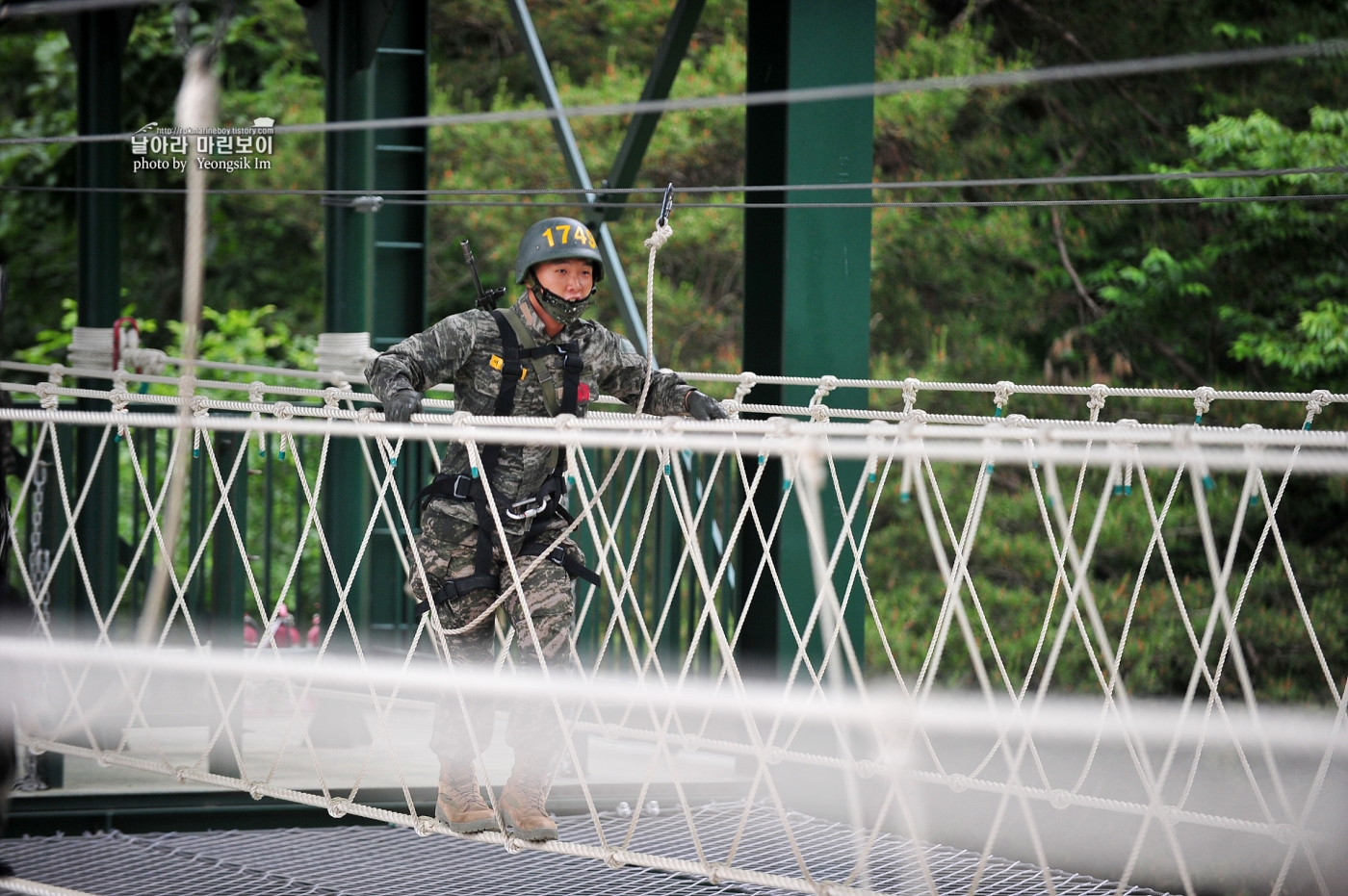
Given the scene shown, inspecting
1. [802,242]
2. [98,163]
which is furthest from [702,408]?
[98,163]

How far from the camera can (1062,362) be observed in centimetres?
1096

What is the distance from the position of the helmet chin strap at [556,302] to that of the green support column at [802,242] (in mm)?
1083

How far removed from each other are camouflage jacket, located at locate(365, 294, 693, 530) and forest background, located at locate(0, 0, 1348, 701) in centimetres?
671

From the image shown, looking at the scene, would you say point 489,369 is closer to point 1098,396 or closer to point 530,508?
point 530,508

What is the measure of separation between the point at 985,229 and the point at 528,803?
839cm

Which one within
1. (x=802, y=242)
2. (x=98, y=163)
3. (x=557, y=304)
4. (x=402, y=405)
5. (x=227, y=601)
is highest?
(x=98, y=163)

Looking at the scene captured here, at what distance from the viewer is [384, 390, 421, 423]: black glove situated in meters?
3.12

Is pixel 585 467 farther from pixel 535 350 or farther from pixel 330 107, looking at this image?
pixel 330 107

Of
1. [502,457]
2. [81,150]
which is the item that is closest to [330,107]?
[81,150]

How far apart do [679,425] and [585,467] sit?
1007 mm

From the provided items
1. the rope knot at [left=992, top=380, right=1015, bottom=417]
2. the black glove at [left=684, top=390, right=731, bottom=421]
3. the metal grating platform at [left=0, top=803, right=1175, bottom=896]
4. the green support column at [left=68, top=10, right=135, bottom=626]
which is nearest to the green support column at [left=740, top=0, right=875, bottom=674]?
the rope knot at [left=992, top=380, right=1015, bottom=417]

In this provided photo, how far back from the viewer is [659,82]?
5043mm

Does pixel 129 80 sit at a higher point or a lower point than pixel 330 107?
higher

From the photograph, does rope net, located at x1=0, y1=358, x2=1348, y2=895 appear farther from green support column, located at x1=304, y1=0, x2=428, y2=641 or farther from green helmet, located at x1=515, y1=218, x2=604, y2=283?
green helmet, located at x1=515, y1=218, x2=604, y2=283
